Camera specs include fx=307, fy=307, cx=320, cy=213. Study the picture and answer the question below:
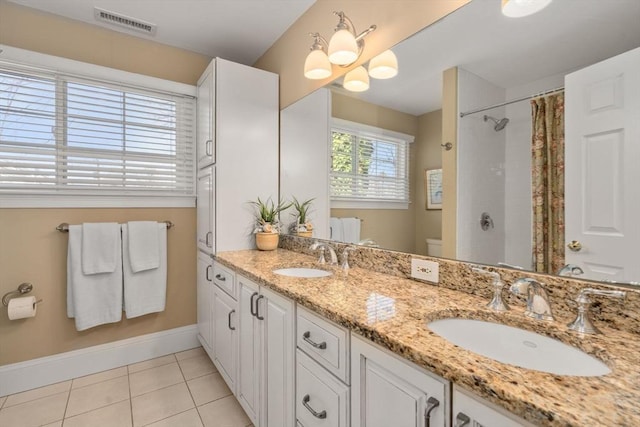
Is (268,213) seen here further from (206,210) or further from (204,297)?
(204,297)

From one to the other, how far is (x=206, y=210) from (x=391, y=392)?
6.34ft

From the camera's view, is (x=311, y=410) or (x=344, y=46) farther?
(x=344, y=46)

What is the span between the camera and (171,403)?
6.12 feet

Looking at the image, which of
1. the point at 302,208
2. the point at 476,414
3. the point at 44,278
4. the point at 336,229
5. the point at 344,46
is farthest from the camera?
the point at 302,208

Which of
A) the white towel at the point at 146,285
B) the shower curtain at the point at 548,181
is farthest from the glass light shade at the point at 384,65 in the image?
the white towel at the point at 146,285

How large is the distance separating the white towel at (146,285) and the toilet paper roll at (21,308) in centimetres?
50

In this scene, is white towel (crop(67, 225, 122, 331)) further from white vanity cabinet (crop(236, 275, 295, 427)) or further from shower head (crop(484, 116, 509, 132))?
shower head (crop(484, 116, 509, 132))

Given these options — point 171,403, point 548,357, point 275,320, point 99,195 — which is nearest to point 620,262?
point 548,357

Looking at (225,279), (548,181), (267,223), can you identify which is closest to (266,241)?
(267,223)

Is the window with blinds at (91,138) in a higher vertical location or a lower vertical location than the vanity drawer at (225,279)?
higher

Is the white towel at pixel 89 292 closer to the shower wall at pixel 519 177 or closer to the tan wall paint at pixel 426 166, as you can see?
the tan wall paint at pixel 426 166

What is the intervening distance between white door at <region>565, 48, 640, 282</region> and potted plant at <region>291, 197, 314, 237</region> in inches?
60.4

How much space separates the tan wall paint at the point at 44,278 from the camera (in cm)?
196

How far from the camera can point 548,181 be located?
95 cm
